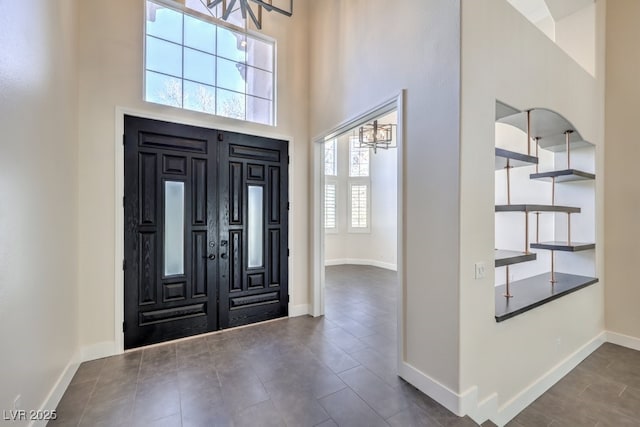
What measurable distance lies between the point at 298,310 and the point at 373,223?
456 cm

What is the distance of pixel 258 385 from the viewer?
2.26 meters

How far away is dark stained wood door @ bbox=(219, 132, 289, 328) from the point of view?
3.39 metres

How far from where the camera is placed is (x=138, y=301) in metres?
2.89

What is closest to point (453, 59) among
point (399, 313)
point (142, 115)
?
point (399, 313)

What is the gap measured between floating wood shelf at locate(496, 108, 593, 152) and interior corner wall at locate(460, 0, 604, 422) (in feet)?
0.31

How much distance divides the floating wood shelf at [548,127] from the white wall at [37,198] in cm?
Result: 343

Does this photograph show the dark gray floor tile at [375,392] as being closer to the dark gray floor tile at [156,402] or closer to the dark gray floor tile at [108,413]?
the dark gray floor tile at [156,402]

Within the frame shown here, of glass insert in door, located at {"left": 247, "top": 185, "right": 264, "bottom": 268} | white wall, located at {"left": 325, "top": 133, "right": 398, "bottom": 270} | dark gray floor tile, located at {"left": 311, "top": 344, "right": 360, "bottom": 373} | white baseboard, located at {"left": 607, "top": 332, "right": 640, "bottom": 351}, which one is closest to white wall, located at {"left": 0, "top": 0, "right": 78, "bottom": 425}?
glass insert in door, located at {"left": 247, "top": 185, "right": 264, "bottom": 268}

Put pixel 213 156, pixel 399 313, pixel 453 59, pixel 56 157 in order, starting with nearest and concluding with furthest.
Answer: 1. pixel 453 59
2. pixel 56 157
3. pixel 399 313
4. pixel 213 156

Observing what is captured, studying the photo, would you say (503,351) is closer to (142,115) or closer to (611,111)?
(611,111)

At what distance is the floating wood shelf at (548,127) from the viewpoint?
260 cm

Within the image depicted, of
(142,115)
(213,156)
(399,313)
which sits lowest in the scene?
(399,313)

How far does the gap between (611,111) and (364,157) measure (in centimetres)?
518

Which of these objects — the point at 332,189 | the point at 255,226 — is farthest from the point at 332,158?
the point at 255,226
